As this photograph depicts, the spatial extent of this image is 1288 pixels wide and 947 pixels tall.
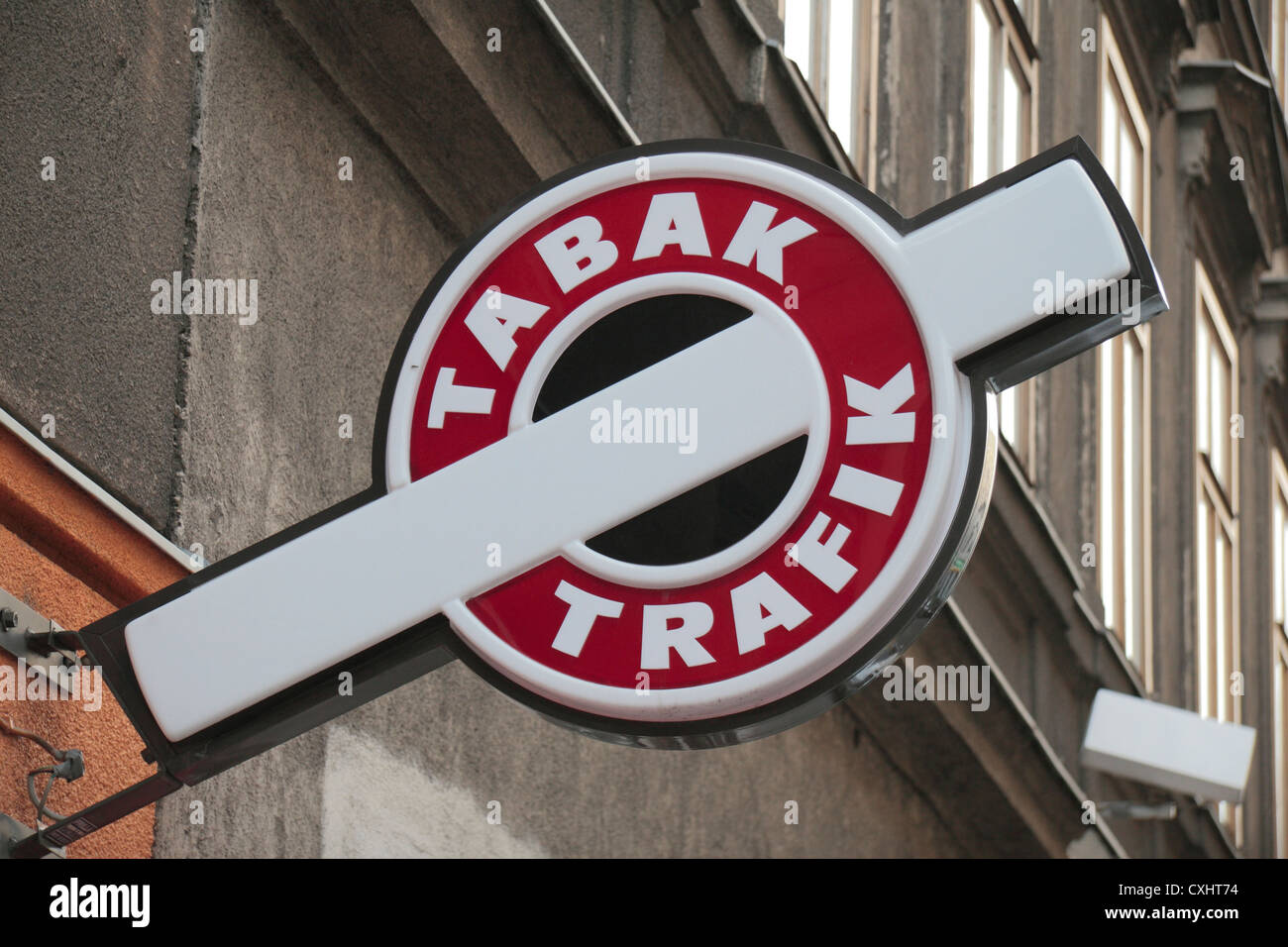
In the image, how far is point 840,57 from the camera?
27.6ft

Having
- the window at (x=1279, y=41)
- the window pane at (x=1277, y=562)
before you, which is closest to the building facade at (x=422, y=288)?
the window pane at (x=1277, y=562)

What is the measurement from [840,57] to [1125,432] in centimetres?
572

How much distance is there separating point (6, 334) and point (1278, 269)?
1746cm

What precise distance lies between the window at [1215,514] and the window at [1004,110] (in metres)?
4.85

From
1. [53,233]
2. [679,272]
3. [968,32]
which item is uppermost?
[968,32]

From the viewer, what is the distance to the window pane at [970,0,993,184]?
10094mm

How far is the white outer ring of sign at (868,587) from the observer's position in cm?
293

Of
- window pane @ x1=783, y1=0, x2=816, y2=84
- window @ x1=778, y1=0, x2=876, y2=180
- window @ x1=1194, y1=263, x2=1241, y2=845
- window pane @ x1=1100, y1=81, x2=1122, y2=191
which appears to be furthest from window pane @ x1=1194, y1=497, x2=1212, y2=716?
window pane @ x1=783, y1=0, x2=816, y2=84

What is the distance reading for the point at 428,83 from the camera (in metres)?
4.98

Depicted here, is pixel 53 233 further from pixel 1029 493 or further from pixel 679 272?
pixel 1029 493

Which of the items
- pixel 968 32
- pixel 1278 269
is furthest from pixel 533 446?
pixel 1278 269

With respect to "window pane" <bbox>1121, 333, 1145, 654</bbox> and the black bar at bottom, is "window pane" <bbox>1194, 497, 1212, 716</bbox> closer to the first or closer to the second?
"window pane" <bbox>1121, 333, 1145, 654</bbox>

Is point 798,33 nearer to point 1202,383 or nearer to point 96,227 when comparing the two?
point 96,227

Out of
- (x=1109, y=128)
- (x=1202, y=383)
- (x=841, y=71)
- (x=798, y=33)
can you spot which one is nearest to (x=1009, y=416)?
(x=841, y=71)
